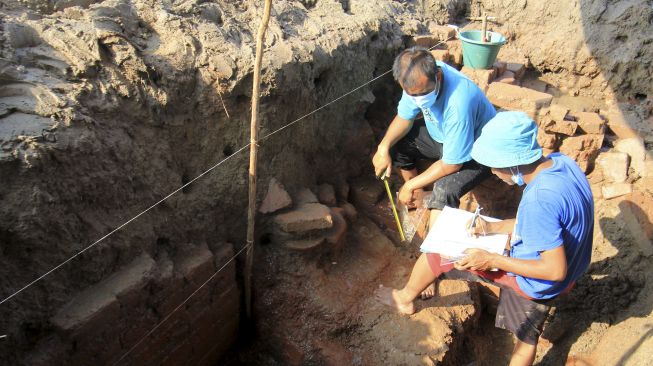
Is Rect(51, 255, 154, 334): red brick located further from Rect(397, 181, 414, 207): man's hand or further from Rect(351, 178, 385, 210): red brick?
Rect(351, 178, 385, 210): red brick

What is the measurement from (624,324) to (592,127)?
175cm

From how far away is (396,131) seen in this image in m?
3.85

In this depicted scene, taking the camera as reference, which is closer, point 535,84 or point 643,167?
point 643,167

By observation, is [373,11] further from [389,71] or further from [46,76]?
[46,76]

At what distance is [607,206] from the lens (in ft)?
13.8

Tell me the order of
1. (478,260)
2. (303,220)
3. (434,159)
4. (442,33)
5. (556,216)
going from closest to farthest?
(556,216)
(478,260)
(303,220)
(434,159)
(442,33)

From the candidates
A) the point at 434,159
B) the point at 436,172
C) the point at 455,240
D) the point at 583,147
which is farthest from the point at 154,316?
the point at 583,147

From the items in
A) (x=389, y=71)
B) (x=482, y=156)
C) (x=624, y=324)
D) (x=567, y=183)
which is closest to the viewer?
(x=567, y=183)

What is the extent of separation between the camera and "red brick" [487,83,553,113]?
4.39 m

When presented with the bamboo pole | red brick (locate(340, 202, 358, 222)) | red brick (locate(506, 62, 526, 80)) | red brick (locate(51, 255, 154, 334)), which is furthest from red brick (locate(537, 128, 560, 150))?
red brick (locate(51, 255, 154, 334))

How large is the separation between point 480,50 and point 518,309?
8.56 ft

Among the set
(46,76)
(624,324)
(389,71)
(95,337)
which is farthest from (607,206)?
(46,76)

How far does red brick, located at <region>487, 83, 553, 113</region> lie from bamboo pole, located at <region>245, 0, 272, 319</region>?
2475 mm

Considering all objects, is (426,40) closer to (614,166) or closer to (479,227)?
(614,166)
